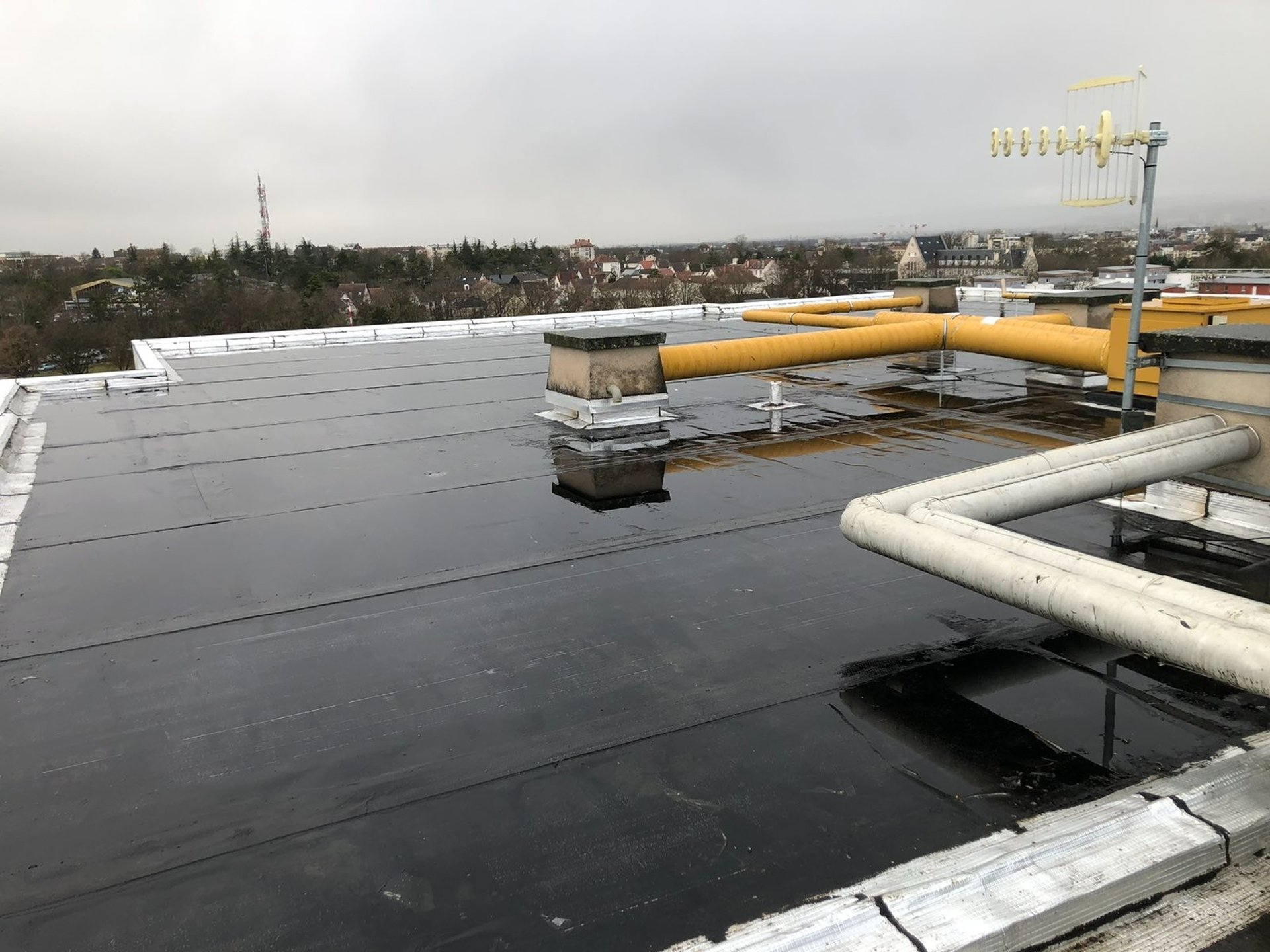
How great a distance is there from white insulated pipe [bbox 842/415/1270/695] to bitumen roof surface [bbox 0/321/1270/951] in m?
0.55

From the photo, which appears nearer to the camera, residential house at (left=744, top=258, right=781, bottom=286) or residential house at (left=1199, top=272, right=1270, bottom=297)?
residential house at (left=1199, top=272, right=1270, bottom=297)

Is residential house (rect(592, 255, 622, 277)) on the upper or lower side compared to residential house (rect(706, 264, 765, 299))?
upper

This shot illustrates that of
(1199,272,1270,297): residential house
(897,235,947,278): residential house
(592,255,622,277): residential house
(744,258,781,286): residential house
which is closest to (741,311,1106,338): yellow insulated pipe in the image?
(1199,272,1270,297): residential house

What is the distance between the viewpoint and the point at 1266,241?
5409cm

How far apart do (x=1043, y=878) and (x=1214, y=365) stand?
4.27m

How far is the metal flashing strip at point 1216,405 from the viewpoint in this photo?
17.7 feet

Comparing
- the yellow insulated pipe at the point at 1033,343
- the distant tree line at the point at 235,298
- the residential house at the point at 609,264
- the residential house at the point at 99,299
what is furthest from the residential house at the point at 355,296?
the yellow insulated pipe at the point at 1033,343

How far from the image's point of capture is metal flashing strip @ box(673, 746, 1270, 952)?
2.54 m

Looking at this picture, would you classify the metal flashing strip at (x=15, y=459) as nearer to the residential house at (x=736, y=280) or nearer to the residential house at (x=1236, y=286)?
the residential house at (x=1236, y=286)

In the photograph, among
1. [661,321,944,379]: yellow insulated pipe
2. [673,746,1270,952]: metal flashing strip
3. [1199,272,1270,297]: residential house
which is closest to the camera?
[673,746,1270,952]: metal flashing strip

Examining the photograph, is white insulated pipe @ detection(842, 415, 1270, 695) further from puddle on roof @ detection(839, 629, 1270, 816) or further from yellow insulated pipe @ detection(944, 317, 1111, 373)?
yellow insulated pipe @ detection(944, 317, 1111, 373)

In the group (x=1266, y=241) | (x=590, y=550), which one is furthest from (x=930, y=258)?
(x=590, y=550)

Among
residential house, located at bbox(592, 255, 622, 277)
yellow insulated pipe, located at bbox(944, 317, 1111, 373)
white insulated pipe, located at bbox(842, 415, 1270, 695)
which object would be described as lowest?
white insulated pipe, located at bbox(842, 415, 1270, 695)

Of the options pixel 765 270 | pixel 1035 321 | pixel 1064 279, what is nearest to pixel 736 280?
pixel 765 270
